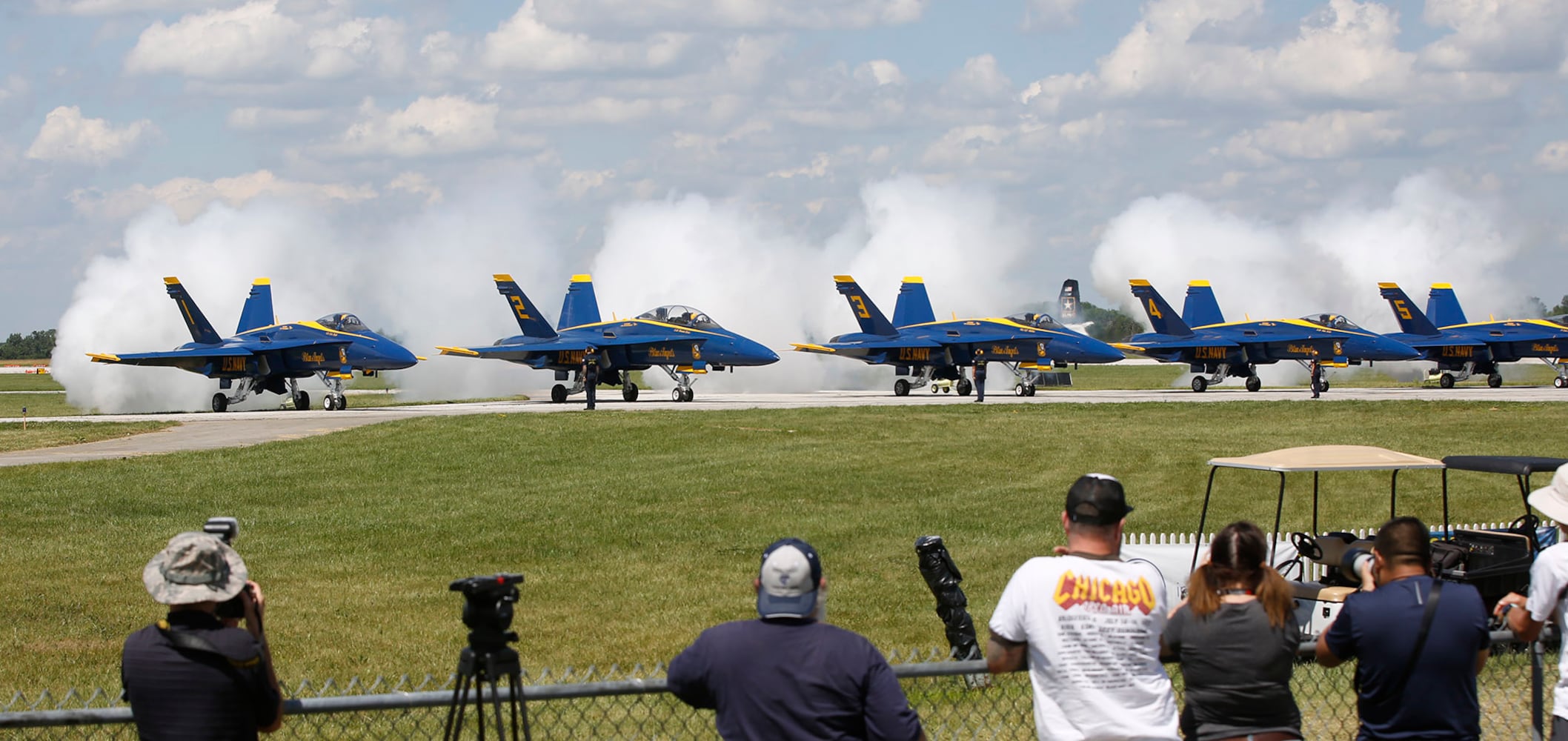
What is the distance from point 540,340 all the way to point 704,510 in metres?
29.7

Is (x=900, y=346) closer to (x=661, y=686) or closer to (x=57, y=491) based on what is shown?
(x=57, y=491)

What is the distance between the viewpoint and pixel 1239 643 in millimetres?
5164

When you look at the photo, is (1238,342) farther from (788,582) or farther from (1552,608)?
(788,582)

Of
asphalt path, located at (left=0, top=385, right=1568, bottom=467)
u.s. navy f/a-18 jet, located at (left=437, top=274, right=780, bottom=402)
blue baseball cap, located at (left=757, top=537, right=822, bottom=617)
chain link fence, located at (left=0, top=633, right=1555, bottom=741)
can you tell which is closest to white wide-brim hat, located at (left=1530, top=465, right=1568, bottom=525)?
chain link fence, located at (left=0, top=633, right=1555, bottom=741)

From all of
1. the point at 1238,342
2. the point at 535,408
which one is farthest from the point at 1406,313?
the point at 535,408

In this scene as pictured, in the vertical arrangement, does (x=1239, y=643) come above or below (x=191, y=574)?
below

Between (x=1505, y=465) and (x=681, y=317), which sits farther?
(x=681, y=317)

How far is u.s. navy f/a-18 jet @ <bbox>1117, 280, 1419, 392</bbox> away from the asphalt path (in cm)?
116

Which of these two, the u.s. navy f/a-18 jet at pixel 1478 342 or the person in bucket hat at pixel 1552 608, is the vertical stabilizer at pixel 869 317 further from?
the person in bucket hat at pixel 1552 608

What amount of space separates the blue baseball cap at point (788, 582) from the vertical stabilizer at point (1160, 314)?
173 feet

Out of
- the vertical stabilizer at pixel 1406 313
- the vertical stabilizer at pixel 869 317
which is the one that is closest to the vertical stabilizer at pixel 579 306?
the vertical stabilizer at pixel 869 317

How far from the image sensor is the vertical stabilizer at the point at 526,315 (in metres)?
48.8

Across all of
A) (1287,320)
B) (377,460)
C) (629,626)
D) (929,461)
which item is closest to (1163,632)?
→ (629,626)

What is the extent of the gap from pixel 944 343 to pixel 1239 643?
46.6m
